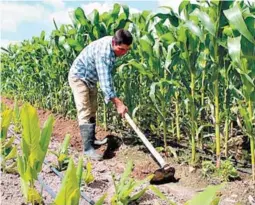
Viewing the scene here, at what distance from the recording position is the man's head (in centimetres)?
438

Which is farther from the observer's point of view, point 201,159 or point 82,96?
point 82,96

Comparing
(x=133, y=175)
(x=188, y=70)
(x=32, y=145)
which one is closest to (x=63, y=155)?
(x=133, y=175)

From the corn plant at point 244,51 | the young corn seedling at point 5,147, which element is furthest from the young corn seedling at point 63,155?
the corn plant at point 244,51

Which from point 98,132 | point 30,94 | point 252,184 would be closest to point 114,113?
point 98,132

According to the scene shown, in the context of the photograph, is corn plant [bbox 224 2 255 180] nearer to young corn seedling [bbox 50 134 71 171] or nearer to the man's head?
the man's head

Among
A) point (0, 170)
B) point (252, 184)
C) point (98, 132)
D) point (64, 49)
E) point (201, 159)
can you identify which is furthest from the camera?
point (64, 49)

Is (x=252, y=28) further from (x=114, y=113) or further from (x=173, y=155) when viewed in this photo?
(x=114, y=113)

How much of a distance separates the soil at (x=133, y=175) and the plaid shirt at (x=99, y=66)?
780mm

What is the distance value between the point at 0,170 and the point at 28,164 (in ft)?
3.30

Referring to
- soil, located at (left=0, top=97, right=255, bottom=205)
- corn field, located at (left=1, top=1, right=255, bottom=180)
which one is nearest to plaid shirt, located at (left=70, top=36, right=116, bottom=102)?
corn field, located at (left=1, top=1, right=255, bottom=180)

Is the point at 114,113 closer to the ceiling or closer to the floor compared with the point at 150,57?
closer to the floor

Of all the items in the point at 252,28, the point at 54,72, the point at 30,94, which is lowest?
the point at 30,94

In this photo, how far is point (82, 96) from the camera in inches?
204

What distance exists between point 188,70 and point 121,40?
29.0 inches
